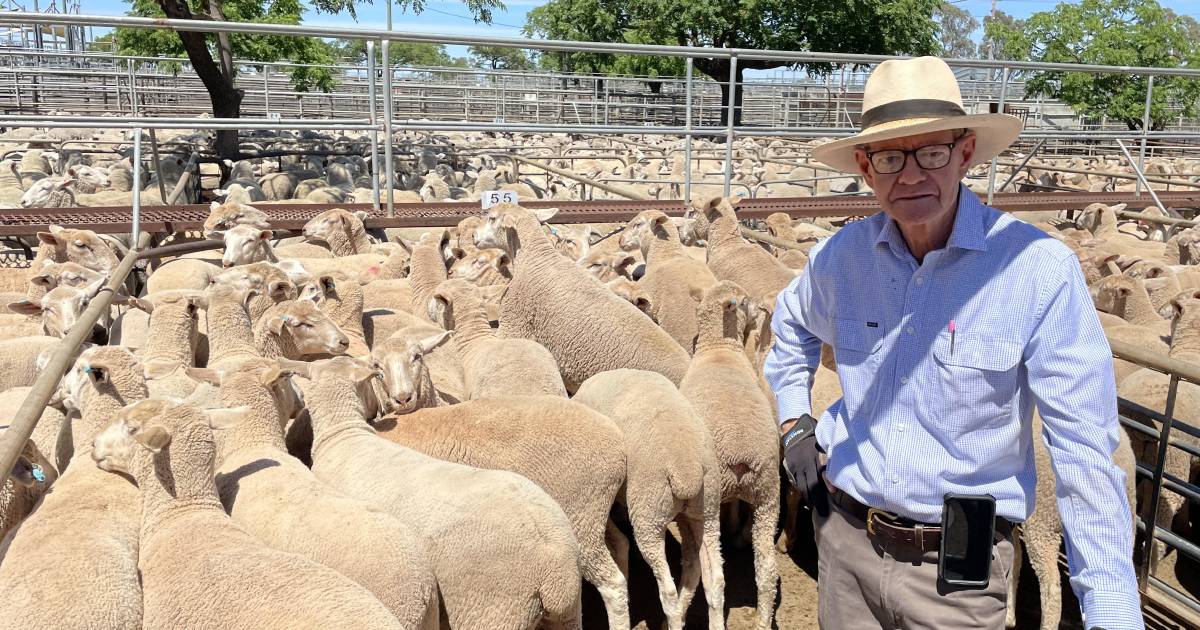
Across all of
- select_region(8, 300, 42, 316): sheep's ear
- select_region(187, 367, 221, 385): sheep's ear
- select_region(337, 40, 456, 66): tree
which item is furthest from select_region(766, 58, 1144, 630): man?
select_region(337, 40, 456, 66): tree

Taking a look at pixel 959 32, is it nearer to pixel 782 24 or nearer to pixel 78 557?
pixel 782 24

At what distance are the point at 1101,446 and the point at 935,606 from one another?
51cm

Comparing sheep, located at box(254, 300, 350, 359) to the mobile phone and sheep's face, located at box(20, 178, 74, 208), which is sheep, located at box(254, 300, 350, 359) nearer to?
the mobile phone

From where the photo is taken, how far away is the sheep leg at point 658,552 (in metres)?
3.53

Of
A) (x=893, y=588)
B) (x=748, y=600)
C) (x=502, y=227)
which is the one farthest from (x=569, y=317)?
(x=893, y=588)

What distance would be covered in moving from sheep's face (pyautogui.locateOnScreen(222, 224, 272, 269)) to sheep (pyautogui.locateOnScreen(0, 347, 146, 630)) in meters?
2.65

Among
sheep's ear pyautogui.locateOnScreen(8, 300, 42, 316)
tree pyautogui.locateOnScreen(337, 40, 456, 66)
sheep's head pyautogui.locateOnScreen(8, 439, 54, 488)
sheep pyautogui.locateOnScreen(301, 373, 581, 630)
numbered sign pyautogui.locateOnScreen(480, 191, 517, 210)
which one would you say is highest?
tree pyautogui.locateOnScreen(337, 40, 456, 66)

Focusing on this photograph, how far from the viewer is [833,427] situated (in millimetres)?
2330

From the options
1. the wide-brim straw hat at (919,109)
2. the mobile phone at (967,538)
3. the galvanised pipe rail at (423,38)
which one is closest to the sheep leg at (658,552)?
the mobile phone at (967,538)

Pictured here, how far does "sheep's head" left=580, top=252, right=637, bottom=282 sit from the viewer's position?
6.50 m

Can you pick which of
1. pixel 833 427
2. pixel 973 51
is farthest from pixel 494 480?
pixel 973 51

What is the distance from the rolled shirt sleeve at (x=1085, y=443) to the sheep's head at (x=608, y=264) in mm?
4634

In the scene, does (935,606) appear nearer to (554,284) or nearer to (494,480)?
(494,480)

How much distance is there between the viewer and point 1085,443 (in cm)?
178
